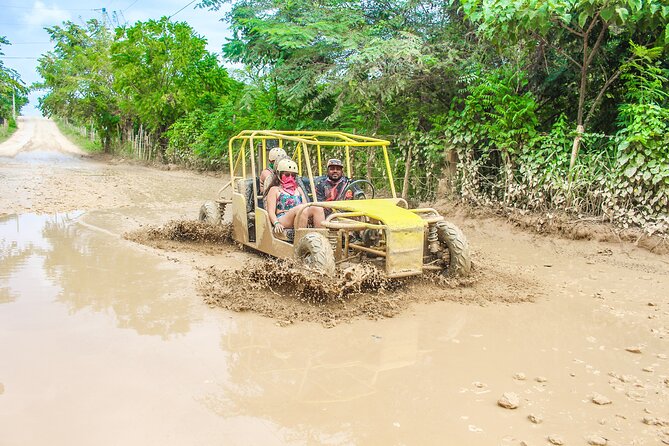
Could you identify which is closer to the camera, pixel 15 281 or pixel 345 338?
pixel 345 338

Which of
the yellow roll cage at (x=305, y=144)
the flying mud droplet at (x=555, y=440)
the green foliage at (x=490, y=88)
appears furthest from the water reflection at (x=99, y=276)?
the green foliage at (x=490, y=88)

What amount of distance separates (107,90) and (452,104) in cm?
2666

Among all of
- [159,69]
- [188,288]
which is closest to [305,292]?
[188,288]

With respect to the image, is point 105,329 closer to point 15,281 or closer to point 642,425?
point 15,281

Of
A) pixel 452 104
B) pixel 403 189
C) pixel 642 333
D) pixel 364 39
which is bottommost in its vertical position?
pixel 642 333

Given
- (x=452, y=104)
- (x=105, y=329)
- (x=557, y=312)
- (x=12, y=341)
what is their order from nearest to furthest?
(x=12, y=341) < (x=105, y=329) < (x=557, y=312) < (x=452, y=104)

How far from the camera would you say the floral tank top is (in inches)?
286

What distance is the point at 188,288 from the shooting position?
6.36 metres

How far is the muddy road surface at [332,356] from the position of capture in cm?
339

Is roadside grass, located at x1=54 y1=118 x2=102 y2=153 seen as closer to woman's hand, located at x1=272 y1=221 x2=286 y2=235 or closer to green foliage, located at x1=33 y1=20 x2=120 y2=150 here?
green foliage, located at x1=33 y1=20 x2=120 y2=150

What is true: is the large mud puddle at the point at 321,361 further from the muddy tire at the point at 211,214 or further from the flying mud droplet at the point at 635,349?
the muddy tire at the point at 211,214

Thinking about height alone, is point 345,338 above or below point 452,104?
below

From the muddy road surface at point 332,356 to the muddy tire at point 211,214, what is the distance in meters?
1.30

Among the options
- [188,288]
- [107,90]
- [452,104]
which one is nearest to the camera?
[188,288]
